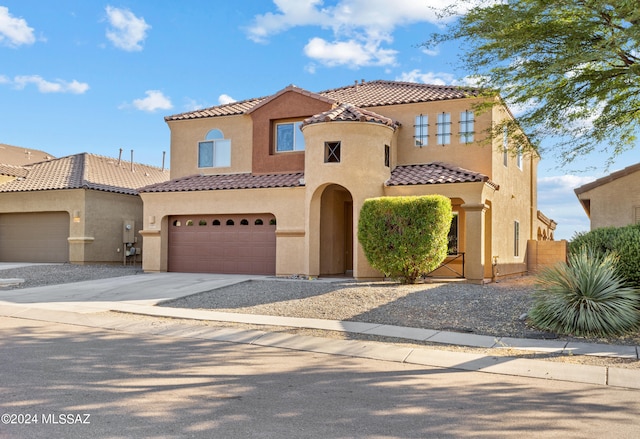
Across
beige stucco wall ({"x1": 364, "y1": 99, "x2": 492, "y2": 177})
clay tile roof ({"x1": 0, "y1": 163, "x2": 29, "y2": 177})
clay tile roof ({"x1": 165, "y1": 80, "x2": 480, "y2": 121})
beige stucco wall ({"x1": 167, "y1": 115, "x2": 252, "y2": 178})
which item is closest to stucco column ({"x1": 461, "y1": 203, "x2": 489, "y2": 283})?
beige stucco wall ({"x1": 364, "y1": 99, "x2": 492, "y2": 177})

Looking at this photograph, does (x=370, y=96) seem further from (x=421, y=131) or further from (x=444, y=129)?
(x=444, y=129)

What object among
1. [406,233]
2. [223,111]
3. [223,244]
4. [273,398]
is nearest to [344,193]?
[223,244]

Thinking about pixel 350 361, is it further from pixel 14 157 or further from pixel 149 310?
pixel 14 157

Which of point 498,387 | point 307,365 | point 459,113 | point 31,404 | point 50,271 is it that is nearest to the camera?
point 31,404

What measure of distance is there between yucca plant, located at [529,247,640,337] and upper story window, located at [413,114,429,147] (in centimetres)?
1046

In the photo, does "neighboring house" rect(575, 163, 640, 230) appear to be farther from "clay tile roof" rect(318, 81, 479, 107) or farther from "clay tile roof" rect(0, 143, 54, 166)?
"clay tile roof" rect(0, 143, 54, 166)

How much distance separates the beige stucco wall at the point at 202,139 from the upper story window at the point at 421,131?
22.6 feet

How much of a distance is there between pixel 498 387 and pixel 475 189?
1218cm

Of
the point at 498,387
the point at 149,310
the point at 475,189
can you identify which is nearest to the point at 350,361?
the point at 498,387

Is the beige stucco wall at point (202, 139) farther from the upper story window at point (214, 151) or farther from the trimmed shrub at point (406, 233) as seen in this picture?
the trimmed shrub at point (406, 233)

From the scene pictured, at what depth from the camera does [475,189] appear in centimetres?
1920

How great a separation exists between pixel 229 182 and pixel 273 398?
56.4 feet

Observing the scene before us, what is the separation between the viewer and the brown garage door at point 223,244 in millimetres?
22703

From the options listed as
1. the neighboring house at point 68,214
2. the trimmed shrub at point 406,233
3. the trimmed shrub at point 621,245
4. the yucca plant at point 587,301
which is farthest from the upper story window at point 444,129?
the neighboring house at point 68,214
